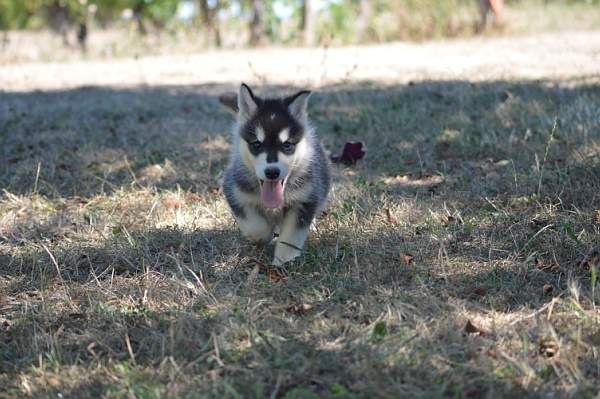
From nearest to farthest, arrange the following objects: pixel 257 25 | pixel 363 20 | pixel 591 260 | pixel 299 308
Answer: pixel 299 308 → pixel 591 260 → pixel 257 25 → pixel 363 20

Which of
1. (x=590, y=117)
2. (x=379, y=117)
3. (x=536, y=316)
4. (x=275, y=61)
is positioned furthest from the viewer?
(x=275, y=61)

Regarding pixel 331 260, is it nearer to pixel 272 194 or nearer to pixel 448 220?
pixel 272 194

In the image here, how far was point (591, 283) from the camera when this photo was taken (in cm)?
376

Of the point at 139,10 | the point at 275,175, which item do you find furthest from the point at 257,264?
the point at 139,10

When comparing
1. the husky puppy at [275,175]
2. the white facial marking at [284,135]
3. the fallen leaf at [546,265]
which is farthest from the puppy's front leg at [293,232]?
the fallen leaf at [546,265]

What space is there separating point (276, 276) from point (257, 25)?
1253 centimetres

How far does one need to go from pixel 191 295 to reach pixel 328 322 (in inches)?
31.6

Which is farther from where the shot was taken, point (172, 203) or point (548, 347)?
point (172, 203)

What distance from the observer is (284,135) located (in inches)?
173

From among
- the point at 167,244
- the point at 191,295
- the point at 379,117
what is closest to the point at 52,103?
the point at 379,117

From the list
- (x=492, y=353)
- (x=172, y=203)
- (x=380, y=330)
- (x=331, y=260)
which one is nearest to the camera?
(x=492, y=353)

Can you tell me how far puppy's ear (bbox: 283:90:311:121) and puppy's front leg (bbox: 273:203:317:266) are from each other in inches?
23.5

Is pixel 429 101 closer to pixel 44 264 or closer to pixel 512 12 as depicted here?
pixel 44 264

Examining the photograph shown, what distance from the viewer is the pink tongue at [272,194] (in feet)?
14.4
